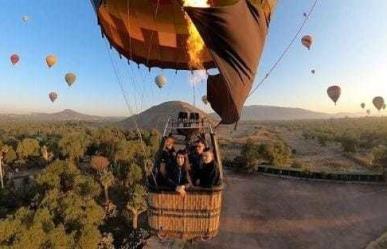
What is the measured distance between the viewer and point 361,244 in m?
25.1

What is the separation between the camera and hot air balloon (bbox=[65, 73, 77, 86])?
43.7m

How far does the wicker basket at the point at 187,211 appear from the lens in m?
9.67

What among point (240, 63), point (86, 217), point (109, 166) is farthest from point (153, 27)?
point (109, 166)

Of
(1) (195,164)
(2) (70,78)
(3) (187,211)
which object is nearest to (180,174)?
(1) (195,164)

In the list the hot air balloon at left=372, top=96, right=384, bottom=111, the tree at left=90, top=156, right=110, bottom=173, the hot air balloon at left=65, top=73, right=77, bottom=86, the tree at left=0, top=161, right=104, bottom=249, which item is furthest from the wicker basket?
the hot air balloon at left=372, top=96, right=384, bottom=111

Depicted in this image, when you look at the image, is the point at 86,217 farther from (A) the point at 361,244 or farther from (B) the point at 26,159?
(B) the point at 26,159

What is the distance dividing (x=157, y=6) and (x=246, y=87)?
145 inches

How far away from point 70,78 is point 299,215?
86.5 feet

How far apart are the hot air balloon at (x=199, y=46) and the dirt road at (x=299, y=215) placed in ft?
45.5

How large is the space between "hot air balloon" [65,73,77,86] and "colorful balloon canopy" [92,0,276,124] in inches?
1164

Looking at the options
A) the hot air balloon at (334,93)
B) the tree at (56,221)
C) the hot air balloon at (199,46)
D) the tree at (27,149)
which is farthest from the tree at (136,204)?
the hot air balloon at (334,93)

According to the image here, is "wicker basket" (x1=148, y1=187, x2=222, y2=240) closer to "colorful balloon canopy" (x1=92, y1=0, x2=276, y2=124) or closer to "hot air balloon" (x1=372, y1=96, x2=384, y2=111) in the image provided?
"colorful balloon canopy" (x1=92, y1=0, x2=276, y2=124)

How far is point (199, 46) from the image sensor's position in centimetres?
1449

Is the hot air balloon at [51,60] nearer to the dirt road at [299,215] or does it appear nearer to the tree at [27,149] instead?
the tree at [27,149]
